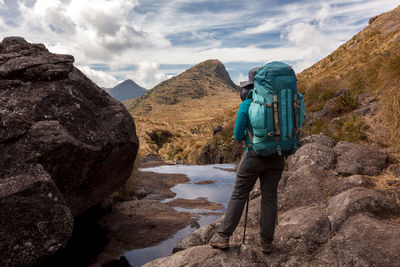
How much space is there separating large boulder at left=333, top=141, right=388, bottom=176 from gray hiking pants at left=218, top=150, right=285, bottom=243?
3765mm

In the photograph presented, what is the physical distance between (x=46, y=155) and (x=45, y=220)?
117 centimetres

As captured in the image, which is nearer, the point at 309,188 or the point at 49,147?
the point at 49,147

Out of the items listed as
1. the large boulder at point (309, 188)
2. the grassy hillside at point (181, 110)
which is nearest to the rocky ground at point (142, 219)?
the large boulder at point (309, 188)

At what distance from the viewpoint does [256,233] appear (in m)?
4.92

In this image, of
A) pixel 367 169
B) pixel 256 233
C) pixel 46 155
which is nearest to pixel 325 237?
pixel 256 233

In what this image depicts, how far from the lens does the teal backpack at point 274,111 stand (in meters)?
3.37

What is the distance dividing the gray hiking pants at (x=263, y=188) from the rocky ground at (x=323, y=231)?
1.30 feet

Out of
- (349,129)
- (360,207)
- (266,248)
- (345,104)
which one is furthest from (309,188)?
(345,104)

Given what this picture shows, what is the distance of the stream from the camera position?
6.34 metres

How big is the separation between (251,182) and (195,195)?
7408 millimetres

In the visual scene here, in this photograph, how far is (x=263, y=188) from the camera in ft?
12.9

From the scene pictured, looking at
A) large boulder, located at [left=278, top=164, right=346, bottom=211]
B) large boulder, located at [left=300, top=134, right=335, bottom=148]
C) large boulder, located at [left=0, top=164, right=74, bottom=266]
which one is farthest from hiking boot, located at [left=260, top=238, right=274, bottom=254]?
large boulder, located at [left=300, top=134, right=335, bottom=148]

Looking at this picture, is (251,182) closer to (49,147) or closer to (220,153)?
(49,147)

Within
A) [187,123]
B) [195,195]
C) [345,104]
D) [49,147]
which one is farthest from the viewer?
[187,123]
